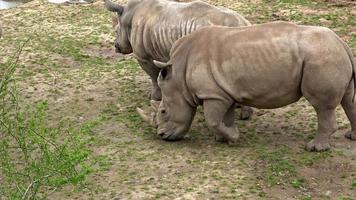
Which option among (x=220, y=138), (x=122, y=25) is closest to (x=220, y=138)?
(x=220, y=138)

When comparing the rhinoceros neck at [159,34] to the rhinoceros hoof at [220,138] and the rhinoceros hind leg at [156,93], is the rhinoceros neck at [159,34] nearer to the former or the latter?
the rhinoceros hind leg at [156,93]

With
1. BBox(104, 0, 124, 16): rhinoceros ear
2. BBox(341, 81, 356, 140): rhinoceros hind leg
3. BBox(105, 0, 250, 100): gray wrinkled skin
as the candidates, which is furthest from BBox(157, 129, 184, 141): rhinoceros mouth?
BBox(104, 0, 124, 16): rhinoceros ear

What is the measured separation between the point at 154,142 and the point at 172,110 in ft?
1.42

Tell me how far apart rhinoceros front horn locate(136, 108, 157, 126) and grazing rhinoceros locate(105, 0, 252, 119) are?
2.55ft

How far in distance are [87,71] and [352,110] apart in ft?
14.5

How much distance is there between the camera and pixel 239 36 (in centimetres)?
682

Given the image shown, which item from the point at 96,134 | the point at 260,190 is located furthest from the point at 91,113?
the point at 260,190

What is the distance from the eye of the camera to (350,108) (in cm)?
696


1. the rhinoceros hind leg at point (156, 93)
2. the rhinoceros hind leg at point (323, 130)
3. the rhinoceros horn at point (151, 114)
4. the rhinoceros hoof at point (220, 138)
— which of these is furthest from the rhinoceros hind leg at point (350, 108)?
the rhinoceros hind leg at point (156, 93)

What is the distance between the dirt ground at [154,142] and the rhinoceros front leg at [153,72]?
180 millimetres

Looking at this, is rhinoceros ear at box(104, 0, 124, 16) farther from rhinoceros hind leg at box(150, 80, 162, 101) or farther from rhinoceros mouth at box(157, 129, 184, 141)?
rhinoceros mouth at box(157, 129, 184, 141)

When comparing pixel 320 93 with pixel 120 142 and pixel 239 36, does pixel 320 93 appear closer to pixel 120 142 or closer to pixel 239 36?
pixel 239 36

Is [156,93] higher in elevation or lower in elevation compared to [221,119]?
lower

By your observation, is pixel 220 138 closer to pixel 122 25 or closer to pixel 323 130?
pixel 323 130
